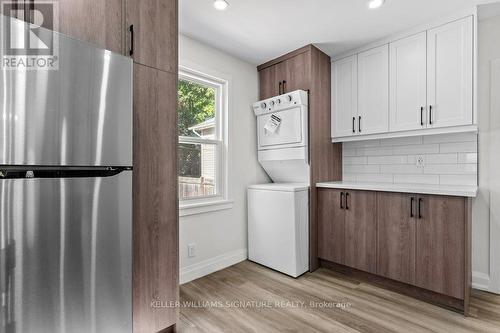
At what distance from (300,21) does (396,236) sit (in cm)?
208

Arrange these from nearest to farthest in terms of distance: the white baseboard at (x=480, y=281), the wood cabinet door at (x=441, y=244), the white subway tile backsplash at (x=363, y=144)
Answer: the wood cabinet door at (x=441, y=244) < the white baseboard at (x=480, y=281) < the white subway tile backsplash at (x=363, y=144)

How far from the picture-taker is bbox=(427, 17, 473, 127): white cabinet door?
6.75 feet

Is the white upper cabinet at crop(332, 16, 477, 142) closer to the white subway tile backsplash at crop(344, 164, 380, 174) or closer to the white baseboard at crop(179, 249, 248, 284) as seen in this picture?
the white subway tile backsplash at crop(344, 164, 380, 174)

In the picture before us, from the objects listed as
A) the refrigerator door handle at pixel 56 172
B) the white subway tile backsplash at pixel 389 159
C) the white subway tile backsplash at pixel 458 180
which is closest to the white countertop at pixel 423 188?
the white subway tile backsplash at pixel 458 180

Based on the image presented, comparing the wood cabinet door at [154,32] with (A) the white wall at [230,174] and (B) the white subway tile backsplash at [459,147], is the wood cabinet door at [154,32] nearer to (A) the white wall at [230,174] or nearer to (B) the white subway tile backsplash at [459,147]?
(A) the white wall at [230,174]

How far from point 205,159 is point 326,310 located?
1807 mm

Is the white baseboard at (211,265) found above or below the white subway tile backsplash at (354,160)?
below

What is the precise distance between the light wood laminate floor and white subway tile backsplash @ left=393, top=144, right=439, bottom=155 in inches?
51.9

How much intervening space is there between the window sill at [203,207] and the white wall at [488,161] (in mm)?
2383

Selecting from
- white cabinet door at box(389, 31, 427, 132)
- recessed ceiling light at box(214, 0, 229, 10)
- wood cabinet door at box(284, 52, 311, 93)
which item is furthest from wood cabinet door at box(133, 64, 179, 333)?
white cabinet door at box(389, 31, 427, 132)

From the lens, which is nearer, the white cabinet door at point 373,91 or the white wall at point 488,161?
the white wall at point 488,161

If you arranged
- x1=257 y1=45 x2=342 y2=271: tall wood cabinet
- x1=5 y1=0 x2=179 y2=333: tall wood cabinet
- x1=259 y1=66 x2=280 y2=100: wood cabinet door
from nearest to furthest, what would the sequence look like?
x1=5 y1=0 x2=179 y2=333: tall wood cabinet → x1=257 y1=45 x2=342 y2=271: tall wood cabinet → x1=259 y1=66 x2=280 y2=100: wood cabinet door

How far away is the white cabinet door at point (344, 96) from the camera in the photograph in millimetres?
2750

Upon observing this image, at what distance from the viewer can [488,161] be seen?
2.22 meters
